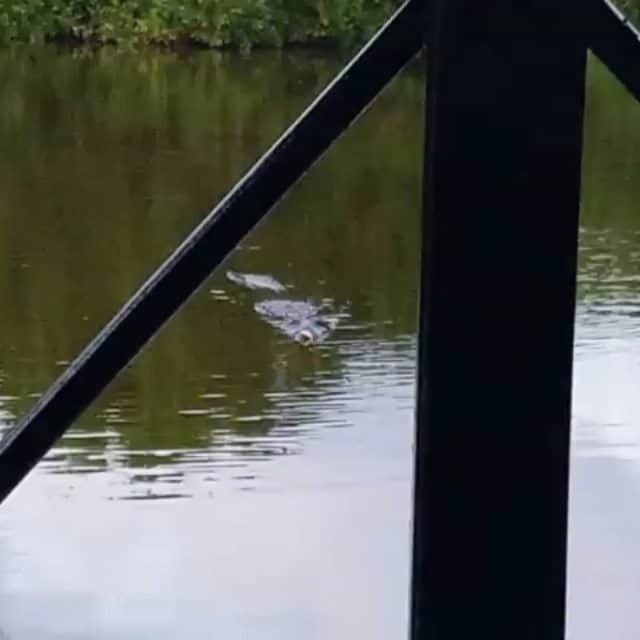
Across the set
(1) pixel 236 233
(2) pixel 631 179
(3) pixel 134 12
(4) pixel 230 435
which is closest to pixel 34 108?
(3) pixel 134 12

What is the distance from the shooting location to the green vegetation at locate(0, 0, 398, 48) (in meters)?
8.78

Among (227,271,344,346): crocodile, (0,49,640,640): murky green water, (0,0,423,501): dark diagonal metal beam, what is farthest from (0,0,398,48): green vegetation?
(0,0,423,501): dark diagonal metal beam

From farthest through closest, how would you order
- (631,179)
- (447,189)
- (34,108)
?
(34,108), (631,179), (447,189)

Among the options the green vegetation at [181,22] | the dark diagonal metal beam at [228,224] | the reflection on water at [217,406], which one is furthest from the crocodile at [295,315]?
the dark diagonal metal beam at [228,224]

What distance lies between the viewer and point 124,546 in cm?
309

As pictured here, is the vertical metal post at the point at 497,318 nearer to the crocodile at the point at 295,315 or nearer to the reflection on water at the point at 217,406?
the reflection on water at the point at 217,406

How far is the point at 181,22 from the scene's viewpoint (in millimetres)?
10523

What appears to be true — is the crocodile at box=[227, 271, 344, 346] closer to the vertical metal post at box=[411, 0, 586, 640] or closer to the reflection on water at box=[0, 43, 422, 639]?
the reflection on water at box=[0, 43, 422, 639]

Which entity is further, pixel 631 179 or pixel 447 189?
pixel 631 179

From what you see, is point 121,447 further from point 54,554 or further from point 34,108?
point 34,108

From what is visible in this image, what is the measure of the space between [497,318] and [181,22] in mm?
10339

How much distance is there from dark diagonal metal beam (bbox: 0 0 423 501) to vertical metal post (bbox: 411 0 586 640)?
0.8 inches

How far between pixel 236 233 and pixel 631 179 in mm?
6879

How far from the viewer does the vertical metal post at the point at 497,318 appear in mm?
461
